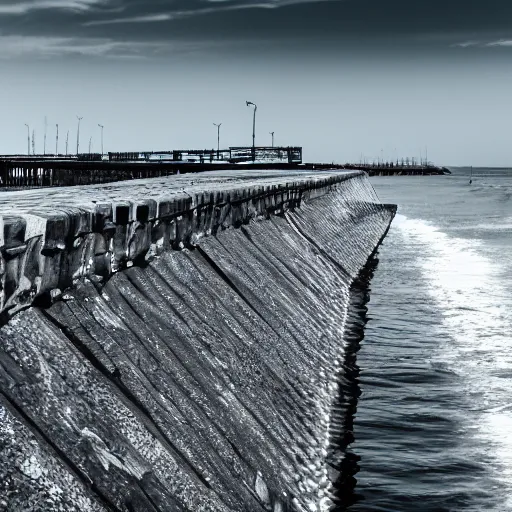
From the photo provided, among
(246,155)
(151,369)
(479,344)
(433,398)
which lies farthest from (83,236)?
(246,155)

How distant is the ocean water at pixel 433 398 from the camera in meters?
7.46

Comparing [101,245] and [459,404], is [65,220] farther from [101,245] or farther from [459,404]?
[459,404]

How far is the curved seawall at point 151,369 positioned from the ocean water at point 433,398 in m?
0.56

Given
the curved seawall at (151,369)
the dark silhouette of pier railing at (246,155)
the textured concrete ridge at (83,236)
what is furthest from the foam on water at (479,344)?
the dark silhouette of pier railing at (246,155)

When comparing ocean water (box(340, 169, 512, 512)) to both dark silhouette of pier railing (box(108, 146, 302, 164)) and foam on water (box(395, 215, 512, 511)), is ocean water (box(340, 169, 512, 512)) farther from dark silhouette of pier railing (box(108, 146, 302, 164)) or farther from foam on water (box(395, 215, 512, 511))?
dark silhouette of pier railing (box(108, 146, 302, 164))

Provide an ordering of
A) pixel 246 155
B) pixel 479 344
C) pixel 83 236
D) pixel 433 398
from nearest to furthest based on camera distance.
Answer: pixel 83 236
pixel 433 398
pixel 479 344
pixel 246 155

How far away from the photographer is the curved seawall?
3.82 metres

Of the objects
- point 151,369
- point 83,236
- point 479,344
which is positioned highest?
point 83,236

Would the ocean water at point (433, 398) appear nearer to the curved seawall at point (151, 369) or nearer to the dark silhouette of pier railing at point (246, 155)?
the curved seawall at point (151, 369)

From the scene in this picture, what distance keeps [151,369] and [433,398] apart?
5.69m

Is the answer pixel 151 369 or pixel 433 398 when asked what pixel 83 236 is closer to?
pixel 151 369

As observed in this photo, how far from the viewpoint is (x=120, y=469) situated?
400 cm

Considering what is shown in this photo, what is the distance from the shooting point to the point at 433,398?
10195 mm

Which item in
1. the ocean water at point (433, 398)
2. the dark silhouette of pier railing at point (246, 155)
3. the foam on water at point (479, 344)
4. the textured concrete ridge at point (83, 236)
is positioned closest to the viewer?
the textured concrete ridge at point (83, 236)
